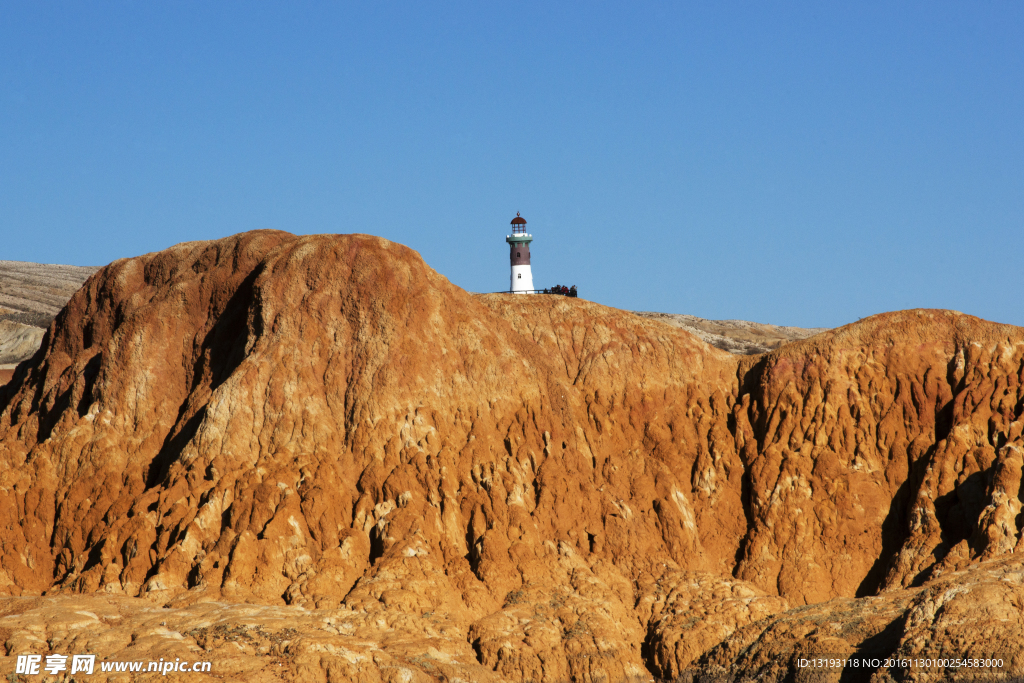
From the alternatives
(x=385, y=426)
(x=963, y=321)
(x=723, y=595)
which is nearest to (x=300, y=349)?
(x=385, y=426)

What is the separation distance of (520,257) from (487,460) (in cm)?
3062

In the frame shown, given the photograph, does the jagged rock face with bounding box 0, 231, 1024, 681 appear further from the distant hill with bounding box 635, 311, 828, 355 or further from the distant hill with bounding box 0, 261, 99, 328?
the distant hill with bounding box 0, 261, 99, 328

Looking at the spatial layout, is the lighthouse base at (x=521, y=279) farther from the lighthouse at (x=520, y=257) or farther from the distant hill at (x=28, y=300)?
the distant hill at (x=28, y=300)

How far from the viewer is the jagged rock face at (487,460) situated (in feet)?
116

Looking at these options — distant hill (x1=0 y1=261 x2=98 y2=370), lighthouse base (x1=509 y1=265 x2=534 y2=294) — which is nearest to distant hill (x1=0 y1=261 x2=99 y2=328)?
distant hill (x1=0 y1=261 x2=98 y2=370)

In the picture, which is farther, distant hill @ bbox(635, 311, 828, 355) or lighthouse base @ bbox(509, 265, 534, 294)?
distant hill @ bbox(635, 311, 828, 355)

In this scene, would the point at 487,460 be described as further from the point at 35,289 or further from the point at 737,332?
the point at 35,289

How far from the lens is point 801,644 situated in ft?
105

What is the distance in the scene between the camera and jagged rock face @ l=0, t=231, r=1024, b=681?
1389 inches

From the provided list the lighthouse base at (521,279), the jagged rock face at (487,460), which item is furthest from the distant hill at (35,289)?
the jagged rock face at (487,460)

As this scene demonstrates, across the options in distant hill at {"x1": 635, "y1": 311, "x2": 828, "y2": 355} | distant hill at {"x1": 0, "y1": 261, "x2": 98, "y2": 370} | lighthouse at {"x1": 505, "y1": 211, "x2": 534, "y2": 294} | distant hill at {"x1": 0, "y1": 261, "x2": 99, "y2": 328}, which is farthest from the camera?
distant hill at {"x1": 0, "y1": 261, "x2": 99, "y2": 328}

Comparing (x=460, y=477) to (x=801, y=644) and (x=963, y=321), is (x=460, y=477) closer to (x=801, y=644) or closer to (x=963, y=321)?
(x=801, y=644)

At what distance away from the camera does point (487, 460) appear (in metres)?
39.2

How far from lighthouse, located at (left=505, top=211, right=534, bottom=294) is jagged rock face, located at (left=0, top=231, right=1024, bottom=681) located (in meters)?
22.8
